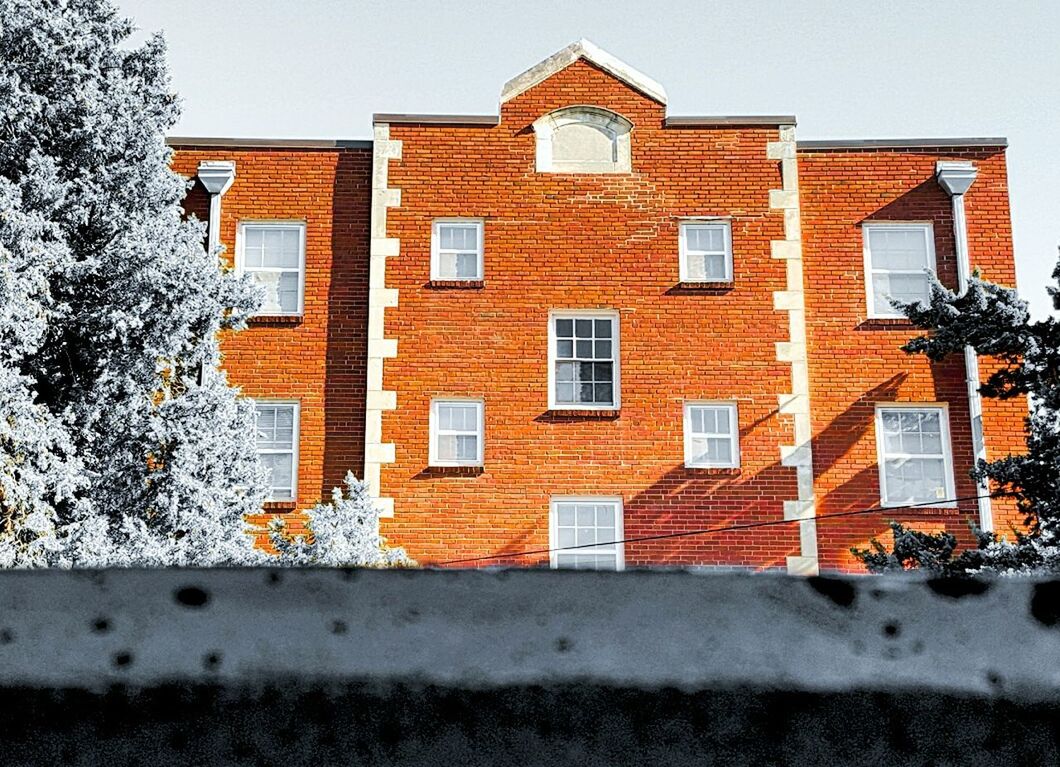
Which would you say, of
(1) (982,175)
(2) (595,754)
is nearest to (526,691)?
(2) (595,754)

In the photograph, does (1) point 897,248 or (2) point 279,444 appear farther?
(1) point 897,248

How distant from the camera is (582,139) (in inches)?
688

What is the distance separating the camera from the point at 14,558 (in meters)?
11.4

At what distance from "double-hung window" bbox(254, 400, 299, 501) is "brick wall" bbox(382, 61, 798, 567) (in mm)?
1331

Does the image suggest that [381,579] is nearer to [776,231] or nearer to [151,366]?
[151,366]

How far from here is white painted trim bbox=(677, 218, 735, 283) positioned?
17.0 m

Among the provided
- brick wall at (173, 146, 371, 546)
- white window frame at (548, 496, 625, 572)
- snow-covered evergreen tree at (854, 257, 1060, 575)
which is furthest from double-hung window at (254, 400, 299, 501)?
snow-covered evergreen tree at (854, 257, 1060, 575)

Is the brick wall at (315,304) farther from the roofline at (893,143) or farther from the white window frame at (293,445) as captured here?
the roofline at (893,143)

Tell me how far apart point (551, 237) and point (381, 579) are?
16.3 m

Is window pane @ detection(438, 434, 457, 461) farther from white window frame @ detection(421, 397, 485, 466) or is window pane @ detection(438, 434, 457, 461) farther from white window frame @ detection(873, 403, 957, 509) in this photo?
white window frame @ detection(873, 403, 957, 509)

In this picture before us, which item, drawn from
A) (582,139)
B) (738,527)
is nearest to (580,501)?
(738,527)

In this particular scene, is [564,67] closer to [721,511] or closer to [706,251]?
[706,251]

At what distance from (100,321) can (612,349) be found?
7059 millimetres

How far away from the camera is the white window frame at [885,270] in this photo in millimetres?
16938
